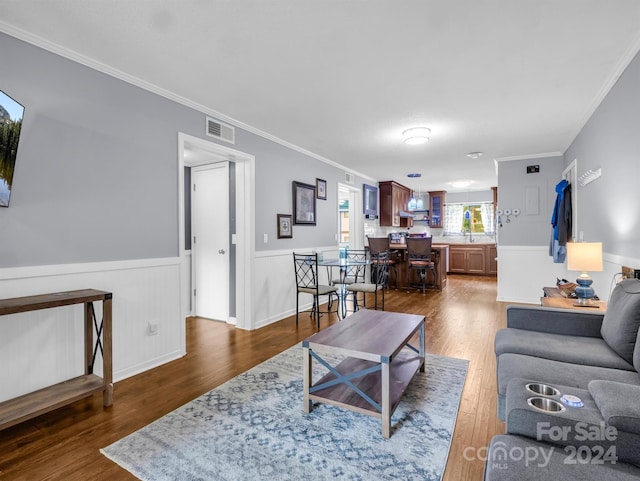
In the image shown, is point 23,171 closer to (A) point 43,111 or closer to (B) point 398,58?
(A) point 43,111

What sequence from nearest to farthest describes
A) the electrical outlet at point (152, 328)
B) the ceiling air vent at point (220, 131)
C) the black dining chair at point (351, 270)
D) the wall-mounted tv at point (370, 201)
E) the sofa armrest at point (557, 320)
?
the sofa armrest at point (557, 320)
the electrical outlet at point (152, 328)
the ceiling air vent at point (220, 131)
the black dining chair at point (351, 270)
the wall-mounted tv at point (370, 201)

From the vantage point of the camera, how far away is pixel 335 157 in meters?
5.43

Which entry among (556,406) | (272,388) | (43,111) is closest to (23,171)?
(43,111)

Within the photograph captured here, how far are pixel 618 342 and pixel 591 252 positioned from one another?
106cm

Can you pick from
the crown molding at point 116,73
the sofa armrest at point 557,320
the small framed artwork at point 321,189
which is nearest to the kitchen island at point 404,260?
the small framed artwork at point 321,189

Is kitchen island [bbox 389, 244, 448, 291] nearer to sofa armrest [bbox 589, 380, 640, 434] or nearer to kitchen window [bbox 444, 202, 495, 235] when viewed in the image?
kitchen window [bbox 444, 202, 495, 235]

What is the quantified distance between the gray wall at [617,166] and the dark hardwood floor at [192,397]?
146 centimetres

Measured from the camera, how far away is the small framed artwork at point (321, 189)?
209 inches

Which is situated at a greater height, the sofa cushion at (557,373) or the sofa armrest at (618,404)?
the sofa armrest at (618,404)

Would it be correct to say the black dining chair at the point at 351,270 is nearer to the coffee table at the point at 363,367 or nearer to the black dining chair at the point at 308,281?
the black dining chair at the point at 308,281

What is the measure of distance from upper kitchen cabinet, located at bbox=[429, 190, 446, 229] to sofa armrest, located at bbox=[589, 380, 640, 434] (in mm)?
8886

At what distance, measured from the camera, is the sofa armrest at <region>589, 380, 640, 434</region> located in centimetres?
108

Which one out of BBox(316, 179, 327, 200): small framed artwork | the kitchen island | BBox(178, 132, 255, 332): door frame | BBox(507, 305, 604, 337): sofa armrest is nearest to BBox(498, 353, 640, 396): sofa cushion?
BBox(507, 305, 604, 337): sofa armrest

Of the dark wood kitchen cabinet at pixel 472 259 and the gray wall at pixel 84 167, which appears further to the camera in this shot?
the dark wood kitchen cabinet at pixel 472 259
